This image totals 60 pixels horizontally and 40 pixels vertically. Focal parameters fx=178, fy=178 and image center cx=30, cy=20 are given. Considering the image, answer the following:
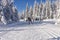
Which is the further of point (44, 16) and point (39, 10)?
point (39, 10)

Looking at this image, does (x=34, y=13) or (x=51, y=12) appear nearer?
(x=51, y=12)

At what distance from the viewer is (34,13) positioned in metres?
126

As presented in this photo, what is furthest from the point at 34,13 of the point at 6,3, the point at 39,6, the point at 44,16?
the point at 6,3

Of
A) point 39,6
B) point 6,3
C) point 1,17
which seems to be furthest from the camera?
point 39,6

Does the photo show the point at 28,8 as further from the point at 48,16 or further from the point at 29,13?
the point at 48,16

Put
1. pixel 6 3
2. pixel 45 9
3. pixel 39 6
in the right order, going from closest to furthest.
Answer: pixel 6 3 → pixel 45 9 → pixel 39 6

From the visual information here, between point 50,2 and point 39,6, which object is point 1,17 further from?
point 39,6

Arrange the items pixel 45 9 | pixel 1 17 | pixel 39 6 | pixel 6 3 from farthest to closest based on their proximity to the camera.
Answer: pixel 39 6, pixel 45 9, pixel 6 3, pixel 1 17

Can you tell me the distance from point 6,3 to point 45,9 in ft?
219

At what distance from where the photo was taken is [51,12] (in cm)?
10700

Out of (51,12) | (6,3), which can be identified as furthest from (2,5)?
(51,12)

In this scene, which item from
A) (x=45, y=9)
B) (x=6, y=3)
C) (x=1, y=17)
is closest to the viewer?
(x=1, y=17)

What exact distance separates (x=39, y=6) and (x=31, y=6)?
13.2m

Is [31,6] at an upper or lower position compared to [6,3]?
lower
